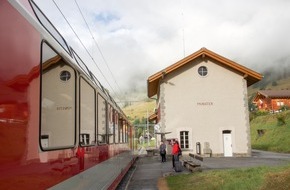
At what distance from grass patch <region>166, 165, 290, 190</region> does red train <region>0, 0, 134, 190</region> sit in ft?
18.5

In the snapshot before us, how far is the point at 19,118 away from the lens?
12.2 ft

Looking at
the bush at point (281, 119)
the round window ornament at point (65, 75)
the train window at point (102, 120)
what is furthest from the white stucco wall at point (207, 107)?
the round window ornament at point (65, 75)

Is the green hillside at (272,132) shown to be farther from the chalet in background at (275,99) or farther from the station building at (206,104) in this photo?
the chalet in background at (275,99)

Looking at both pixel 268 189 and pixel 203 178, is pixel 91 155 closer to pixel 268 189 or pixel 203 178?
pixel 268 189

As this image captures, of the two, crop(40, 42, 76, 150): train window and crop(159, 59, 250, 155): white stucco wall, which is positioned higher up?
crop(159, 59, 250, 155): white stucco wall

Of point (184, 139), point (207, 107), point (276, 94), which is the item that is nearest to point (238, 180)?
point (184, 139)

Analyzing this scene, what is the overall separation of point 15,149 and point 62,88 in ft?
6.51

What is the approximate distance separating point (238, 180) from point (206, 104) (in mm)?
21578

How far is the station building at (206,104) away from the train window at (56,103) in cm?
2779

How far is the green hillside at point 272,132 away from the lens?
146ft

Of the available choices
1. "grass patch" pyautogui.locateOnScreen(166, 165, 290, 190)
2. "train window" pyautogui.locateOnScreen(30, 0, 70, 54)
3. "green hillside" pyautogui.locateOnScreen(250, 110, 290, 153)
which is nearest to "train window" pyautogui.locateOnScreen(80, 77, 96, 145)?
"train window" pyautogui.locateOnScreen(30, 0, 70, 54)

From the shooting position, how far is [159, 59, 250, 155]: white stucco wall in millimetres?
33531

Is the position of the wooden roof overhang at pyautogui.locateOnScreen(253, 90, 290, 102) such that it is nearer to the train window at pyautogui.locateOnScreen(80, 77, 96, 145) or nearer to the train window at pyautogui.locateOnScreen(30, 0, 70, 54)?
the train window at pyautogui.locateOnScreen(80, 77, 96, 145)

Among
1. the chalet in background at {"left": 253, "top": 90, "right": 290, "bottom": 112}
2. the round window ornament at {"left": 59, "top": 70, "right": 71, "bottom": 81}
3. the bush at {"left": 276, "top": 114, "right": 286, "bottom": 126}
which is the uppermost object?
the chalet in background at {"left": 253, "top": 90, "right": 290, "bottom": 112}
